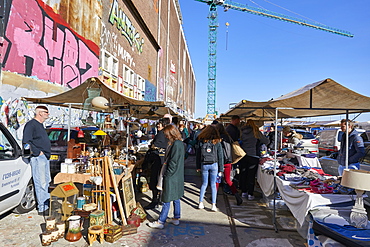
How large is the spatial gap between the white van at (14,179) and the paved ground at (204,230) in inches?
11.9

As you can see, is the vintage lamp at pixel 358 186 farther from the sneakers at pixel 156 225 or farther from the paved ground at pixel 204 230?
the sneakers at pixel 156 225

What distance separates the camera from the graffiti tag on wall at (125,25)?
14.0 metres

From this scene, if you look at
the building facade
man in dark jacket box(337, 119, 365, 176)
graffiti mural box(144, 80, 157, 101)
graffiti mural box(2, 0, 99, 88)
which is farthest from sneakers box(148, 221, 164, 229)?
graffiti mural box(144, 80, 157, 101)

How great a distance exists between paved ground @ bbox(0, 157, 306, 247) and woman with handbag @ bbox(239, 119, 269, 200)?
771mm

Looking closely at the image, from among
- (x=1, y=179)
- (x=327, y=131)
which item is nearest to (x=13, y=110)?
Answer: (x=1, y=179)

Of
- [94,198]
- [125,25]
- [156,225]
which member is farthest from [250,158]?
[125,25]

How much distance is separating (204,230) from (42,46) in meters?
7.91

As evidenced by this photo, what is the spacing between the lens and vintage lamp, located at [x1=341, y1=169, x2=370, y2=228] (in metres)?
2.73

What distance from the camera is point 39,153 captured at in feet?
16.4

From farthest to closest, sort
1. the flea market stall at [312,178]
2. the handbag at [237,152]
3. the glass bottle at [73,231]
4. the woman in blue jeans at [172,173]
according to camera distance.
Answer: the handbag at [237,152], the woman in blue jeans at [172,173], the glass bottle at [73,231], the flea market stall at [312,178]

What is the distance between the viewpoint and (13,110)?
288 inches

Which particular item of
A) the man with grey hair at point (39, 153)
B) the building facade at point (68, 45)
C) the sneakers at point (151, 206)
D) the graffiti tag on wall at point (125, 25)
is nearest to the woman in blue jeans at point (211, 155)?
the sneakers at point (151, 206)

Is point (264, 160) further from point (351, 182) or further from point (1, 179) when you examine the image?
point (1, 179)

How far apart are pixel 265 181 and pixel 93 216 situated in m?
3.79
